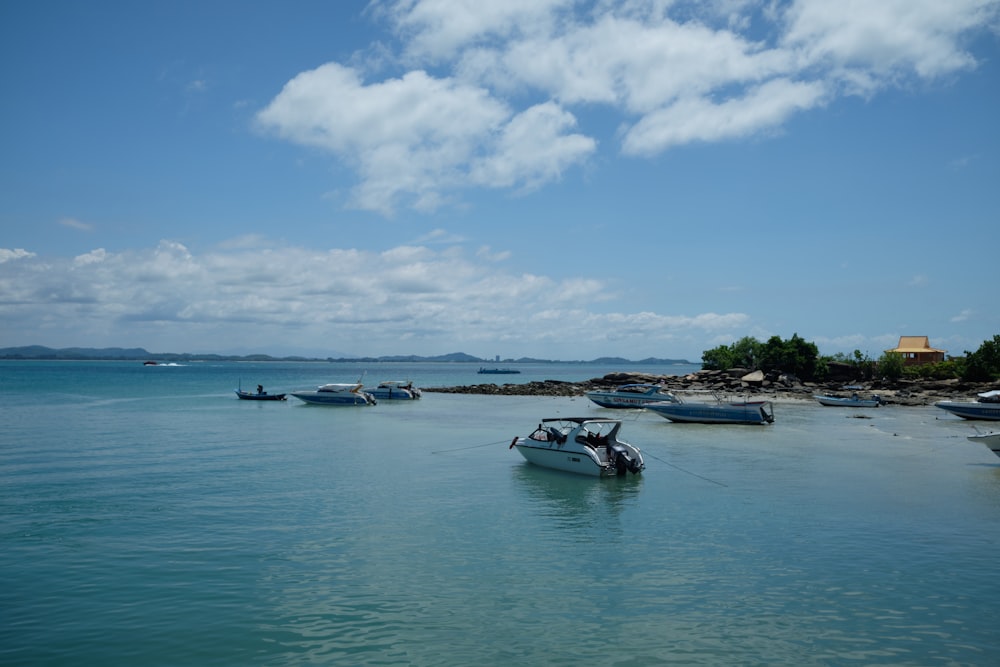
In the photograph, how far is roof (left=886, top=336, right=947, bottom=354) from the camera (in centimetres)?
11331

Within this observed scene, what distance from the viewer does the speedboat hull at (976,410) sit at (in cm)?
5997

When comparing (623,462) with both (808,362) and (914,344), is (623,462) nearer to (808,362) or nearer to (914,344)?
(808,362)

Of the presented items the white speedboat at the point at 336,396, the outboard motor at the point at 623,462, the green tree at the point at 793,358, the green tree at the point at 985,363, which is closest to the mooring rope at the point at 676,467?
the outboard motor at the point at 623,462

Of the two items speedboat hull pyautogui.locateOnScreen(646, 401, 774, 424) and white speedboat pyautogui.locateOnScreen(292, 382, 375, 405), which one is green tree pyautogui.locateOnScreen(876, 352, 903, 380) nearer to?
speedboat hull pyautogui.locateOnScreen(646, 401, 774, 424)

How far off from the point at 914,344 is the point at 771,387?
3580 cm

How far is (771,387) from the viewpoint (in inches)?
3915

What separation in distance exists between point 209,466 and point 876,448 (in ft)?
124

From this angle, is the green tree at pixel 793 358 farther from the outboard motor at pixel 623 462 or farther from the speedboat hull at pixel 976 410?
the outboard motor at pixel 623 462

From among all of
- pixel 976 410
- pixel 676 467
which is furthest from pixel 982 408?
pixel 676 467

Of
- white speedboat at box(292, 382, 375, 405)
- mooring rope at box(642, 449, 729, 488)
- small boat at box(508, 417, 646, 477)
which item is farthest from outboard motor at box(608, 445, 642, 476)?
white speedboat at box(292, 382, 375, 405)

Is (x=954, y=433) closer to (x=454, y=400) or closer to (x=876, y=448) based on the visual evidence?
(x=876, y=448)

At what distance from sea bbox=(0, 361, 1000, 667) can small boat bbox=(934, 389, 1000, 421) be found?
28.1 m

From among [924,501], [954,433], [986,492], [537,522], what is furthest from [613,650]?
[954,433]

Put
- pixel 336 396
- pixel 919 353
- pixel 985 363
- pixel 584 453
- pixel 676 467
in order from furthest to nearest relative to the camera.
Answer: pixel 919 353 → pixel 985 363 → pixel 336 396 → pixel 676 467 → pixel 584 453
